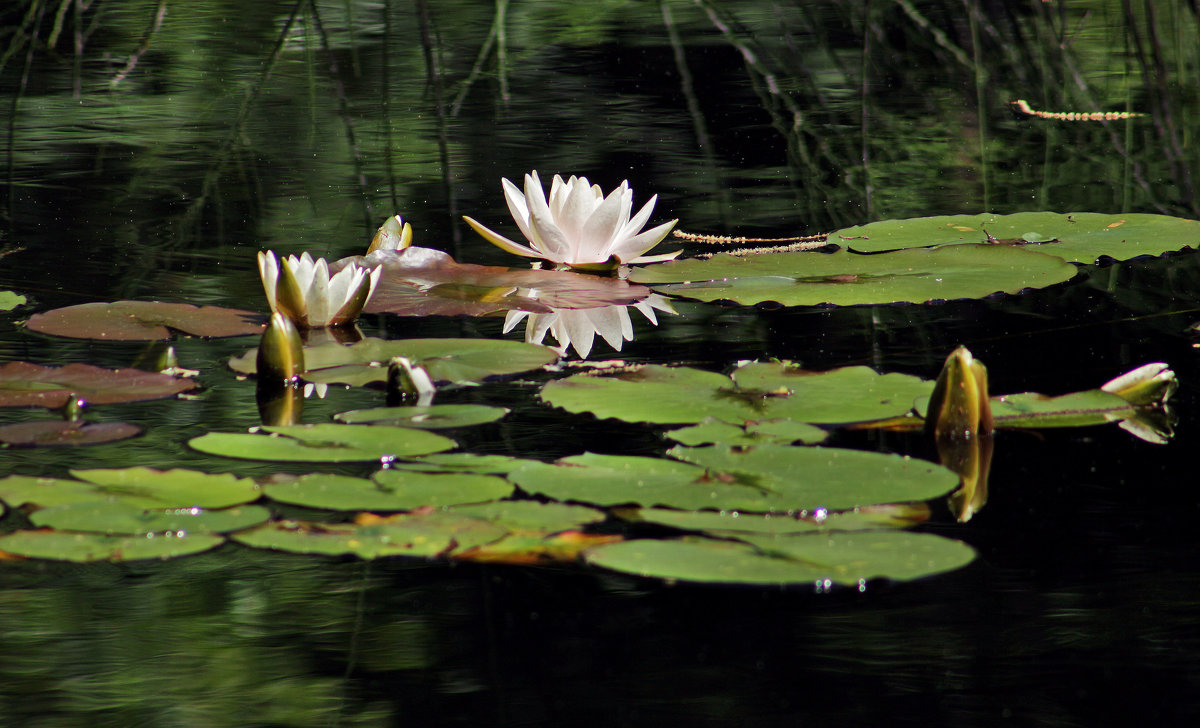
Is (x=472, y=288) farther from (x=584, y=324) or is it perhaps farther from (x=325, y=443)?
(x=325, y=443)

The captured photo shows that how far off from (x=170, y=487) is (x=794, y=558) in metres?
0.58

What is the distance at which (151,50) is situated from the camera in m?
4.65

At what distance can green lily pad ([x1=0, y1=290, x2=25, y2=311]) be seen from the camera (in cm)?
199

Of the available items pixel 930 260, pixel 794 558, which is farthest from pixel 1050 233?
pixel 794 558

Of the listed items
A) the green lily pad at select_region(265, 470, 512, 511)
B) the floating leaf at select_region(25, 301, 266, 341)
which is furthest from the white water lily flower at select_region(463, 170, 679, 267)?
the green lily pad at select_region(265, 470, 512, 511)

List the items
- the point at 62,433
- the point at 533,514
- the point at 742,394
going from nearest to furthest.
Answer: the point at 533,514, the point at 62,433, the point at 742,394

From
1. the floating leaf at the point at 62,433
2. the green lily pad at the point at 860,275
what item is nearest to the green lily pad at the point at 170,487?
the floating leaf at the point at 62,433

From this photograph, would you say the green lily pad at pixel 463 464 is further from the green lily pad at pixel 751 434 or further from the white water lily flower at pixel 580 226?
the white water lily flower at pixel 580 226

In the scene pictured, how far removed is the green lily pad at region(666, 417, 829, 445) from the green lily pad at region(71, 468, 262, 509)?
1.43ft

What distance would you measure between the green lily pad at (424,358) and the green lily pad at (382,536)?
1.49 ft

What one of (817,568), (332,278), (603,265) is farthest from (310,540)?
(603,265)

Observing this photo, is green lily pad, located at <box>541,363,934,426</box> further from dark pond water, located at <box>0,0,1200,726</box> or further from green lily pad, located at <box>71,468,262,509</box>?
green lily pad, located at <box>71,468,262,509</box>

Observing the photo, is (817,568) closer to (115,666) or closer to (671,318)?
(115,666)

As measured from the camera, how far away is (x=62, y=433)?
146cm
